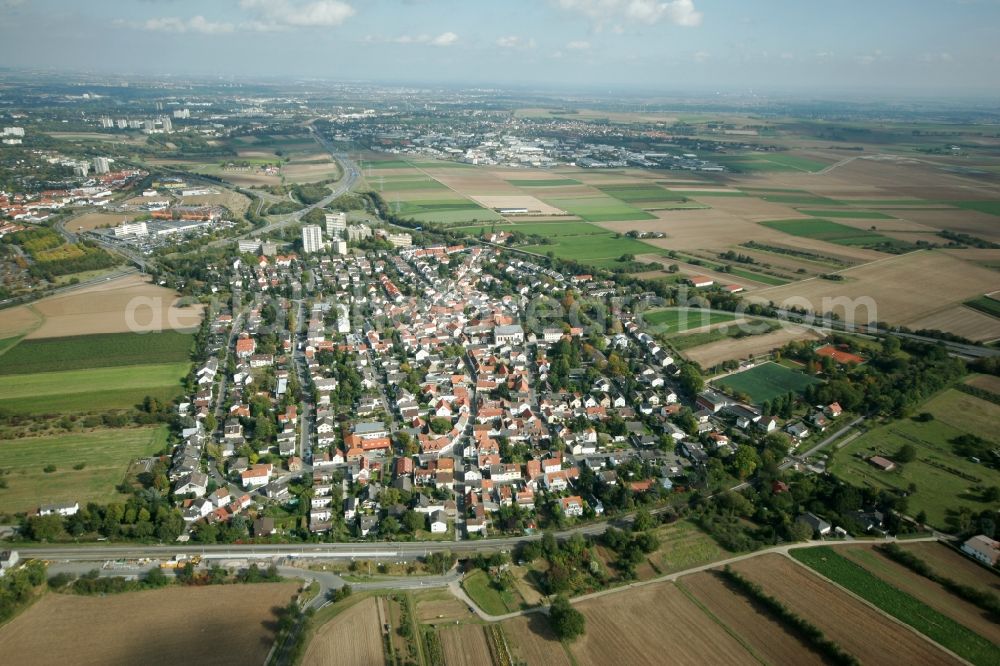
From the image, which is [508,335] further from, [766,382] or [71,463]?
[71,463]

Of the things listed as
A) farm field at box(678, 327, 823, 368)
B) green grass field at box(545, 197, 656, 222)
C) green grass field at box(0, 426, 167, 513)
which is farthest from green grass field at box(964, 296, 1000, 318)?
green grass field at box(0, 426, 167, 513)

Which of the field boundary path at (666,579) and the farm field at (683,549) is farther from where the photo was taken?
the farm field at (683,549)

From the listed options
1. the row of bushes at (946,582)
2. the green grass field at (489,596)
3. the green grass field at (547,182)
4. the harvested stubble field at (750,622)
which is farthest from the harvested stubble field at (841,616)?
the green grass field at (547,182)

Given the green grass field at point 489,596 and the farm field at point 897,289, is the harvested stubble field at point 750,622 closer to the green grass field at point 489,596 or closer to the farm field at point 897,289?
the green grass field at point 489,596

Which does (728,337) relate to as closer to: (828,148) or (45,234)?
(45,234)

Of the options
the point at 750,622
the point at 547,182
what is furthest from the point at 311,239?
the point at 750,622

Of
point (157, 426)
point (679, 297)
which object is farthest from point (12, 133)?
point (679, 297)
